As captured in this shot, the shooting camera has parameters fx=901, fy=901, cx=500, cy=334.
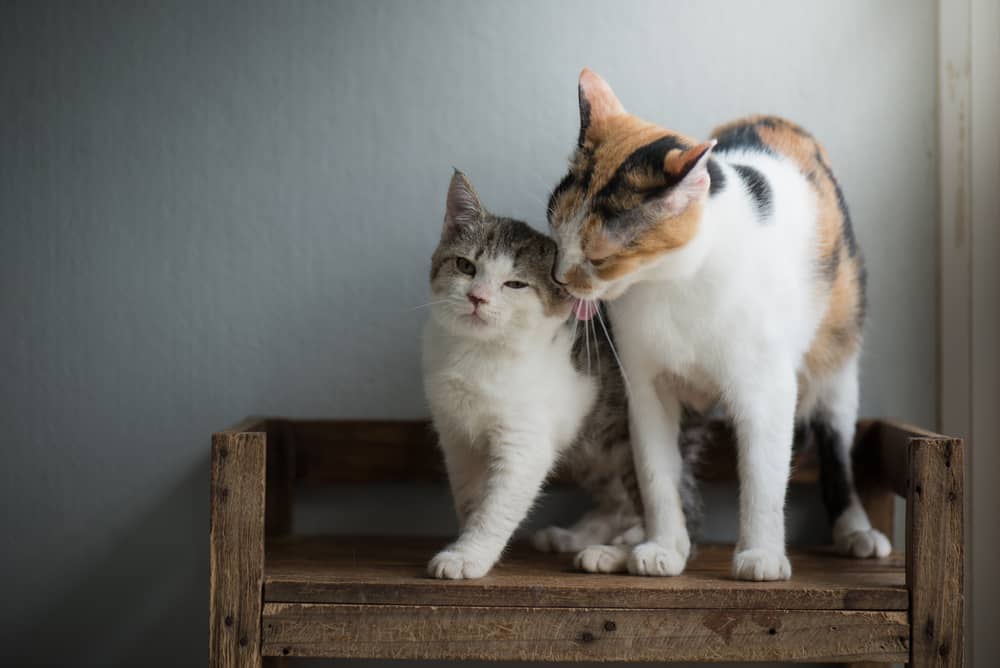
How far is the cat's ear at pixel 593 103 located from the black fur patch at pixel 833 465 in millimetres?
626

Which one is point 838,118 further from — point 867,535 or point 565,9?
point 867,535

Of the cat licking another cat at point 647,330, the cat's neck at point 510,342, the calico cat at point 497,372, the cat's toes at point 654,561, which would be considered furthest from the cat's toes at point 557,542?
the cat's neck at point 510,342

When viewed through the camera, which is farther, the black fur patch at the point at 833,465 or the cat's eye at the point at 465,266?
the black fur patch at the point at 833,465

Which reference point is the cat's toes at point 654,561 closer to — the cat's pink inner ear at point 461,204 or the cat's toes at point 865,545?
the cat's toes at point 865,545

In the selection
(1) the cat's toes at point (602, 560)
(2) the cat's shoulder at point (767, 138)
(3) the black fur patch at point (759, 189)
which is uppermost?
(2) the cat's shoulder at point (767, 138)

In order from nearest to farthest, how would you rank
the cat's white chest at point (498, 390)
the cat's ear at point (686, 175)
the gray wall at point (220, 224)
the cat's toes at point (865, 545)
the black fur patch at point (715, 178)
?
the cat's ear at point (686, 175) → the black fur patch at point (715, 178) → the cat's white chest at point (498, 390) → the cat's toes at point (865, 545) → the gray wall at point (220, 224)

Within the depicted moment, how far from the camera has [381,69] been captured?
163 centimetres

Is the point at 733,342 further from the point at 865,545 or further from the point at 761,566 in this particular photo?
the point at 865,545

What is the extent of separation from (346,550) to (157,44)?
96 centimetres

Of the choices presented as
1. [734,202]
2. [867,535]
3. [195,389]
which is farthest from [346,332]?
[867,535]

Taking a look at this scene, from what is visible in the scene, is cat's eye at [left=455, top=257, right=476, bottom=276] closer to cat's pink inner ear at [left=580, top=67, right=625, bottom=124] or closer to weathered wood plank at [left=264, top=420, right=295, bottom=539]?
cat's pink inner ear at [left=580, top=67, right=625, bottom=124]

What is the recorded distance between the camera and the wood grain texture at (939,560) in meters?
1.10

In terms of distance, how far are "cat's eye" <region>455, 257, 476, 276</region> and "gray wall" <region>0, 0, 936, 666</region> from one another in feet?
1.17

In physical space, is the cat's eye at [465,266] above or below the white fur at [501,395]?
above
